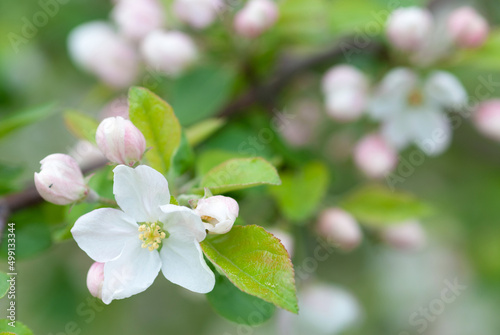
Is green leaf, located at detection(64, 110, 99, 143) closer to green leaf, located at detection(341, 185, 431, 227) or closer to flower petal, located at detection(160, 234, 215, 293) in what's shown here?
flower petal, located at detection(160, 234, 215, 293)

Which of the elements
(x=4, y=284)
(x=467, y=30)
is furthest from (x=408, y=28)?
(x=4, y=284)

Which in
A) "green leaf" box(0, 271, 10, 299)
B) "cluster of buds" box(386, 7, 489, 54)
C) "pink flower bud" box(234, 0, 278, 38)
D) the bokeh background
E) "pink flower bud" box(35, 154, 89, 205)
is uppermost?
"pink flower bud" box(35, 154, 89, 205)

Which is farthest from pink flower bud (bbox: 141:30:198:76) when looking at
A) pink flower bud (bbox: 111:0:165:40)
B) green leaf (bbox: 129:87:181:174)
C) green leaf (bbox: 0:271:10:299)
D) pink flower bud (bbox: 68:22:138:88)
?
green leaf (bbox: 0:271:10:299)

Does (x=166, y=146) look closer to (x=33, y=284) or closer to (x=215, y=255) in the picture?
(x=215, y=255)

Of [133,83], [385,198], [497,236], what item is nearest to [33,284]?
[133,83]

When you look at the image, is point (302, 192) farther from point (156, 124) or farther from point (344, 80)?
point (156, 124)
